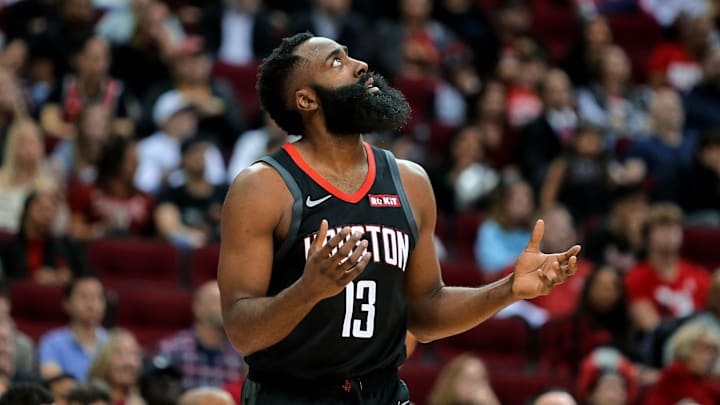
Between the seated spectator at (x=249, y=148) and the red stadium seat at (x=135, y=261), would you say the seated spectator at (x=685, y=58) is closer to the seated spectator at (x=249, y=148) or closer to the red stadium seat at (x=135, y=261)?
the seated spectator at (x=249, y=148)

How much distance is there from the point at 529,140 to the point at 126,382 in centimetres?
478

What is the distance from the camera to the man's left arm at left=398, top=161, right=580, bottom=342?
3473 mm

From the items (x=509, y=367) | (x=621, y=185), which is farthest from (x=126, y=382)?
(x=621, y=185)

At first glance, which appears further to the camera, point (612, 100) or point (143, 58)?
point (612, 100)

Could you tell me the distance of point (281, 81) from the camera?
363cm

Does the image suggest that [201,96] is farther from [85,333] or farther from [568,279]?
[568,279]

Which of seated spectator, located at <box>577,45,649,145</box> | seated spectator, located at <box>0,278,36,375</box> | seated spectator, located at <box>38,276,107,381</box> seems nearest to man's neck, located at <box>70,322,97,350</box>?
seated spectator, located at <box>38,276,107,381</box>

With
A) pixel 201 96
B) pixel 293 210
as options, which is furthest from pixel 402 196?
pixel 201 96

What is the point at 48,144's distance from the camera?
9648 mm

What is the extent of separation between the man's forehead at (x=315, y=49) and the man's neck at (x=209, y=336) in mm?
3880

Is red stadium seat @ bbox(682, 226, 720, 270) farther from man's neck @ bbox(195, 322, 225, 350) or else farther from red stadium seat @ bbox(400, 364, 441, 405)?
man's neck @ bbox(195, 322, 225, 350)

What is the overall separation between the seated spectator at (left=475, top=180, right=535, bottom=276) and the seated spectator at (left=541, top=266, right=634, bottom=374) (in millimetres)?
1167

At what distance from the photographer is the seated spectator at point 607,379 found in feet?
22.5

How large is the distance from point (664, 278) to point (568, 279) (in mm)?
642
